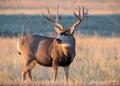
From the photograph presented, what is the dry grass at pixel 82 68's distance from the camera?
14.3 metres

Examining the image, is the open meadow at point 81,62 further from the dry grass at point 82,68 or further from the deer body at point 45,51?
the deer body at point 45,51

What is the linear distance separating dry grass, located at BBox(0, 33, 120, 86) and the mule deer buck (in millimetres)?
438

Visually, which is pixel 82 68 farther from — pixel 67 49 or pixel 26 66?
pixel 67 49

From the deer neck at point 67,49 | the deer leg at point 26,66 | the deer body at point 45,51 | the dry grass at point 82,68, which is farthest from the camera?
the deer leg at point 26,66

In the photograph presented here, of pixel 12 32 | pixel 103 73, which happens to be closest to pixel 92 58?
pixel 103 73

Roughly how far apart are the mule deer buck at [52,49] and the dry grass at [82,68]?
0.44 m

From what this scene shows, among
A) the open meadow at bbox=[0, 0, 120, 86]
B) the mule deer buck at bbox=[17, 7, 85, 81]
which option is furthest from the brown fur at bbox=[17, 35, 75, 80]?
the open meadow at bbox=[0, 0, 120, 86]

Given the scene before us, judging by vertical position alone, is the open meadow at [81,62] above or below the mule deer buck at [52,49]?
below

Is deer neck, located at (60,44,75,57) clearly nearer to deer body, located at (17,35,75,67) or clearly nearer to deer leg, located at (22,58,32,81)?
deer body, located at (17,35,75,67)

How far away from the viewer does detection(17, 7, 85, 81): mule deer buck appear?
1384cm

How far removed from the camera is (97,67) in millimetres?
16766

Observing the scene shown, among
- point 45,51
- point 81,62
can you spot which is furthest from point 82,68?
point 45,51

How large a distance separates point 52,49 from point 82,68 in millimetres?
2320

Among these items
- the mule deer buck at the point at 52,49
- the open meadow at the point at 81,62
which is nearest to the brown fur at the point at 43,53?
the mule deer buck at the point at 52,49
